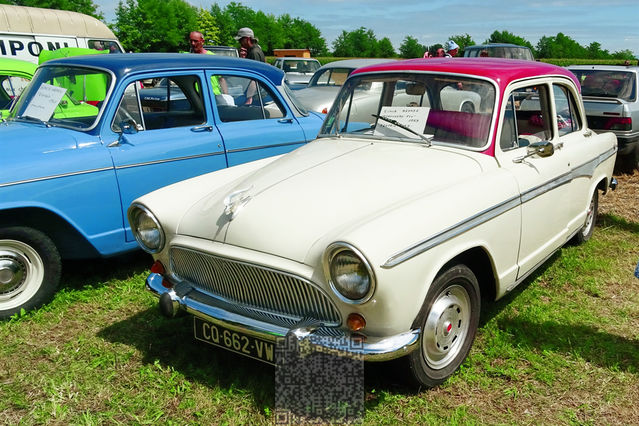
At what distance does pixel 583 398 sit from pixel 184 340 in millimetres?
2242

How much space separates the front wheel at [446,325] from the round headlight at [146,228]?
4.84 feet

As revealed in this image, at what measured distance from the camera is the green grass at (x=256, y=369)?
109 inches

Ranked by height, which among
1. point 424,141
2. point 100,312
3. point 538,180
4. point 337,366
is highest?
point 424,141

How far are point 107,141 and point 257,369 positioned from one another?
201 centimetres

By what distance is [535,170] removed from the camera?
3.43 metres

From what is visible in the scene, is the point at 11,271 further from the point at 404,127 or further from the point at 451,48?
the point at 451,48

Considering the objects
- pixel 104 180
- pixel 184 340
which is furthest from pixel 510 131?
pixel 104 180

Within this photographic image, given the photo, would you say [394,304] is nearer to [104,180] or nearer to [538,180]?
[538,180]

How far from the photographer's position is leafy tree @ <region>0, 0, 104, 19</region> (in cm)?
4694

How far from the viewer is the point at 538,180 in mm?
3412

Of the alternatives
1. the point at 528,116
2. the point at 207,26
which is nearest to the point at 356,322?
the point at 528,116

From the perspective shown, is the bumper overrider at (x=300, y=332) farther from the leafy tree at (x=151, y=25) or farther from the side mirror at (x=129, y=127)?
the leafy tree at (x=151, y=25)

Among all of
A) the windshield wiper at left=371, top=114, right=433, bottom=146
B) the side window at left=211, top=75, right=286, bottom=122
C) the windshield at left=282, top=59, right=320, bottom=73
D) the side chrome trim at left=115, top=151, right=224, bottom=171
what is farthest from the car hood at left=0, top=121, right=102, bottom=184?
the windshield at left=282, top=59, right=320, bottom=73

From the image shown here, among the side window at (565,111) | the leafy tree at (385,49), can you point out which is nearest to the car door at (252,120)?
the side window at (565,111)
